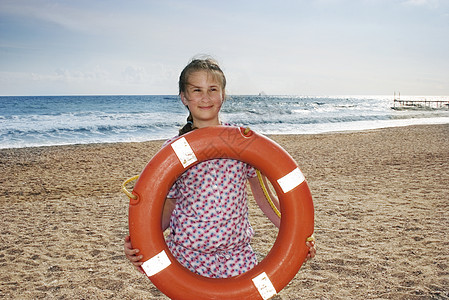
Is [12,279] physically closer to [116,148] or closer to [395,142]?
[116,148]

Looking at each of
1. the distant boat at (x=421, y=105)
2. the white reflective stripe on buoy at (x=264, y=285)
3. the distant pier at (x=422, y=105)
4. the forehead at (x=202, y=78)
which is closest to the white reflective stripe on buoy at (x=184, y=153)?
the forehead at (x=202, y=78)

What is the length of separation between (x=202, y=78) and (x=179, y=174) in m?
0.37

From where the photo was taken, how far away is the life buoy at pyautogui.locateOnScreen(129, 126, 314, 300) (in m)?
1.44

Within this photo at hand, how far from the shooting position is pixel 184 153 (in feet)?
4.77

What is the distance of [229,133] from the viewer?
1.49 meters

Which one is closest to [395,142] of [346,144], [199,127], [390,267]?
[346,144]

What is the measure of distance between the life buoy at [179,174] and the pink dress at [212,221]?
0.13 feet

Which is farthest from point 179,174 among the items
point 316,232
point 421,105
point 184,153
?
point 421,105

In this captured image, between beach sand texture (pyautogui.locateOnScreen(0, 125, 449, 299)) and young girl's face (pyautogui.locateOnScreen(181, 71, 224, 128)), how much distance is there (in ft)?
5.30

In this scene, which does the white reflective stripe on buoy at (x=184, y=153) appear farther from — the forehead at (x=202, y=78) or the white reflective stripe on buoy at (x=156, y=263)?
the white reflective stripe on buoy at (x=156, y=263)

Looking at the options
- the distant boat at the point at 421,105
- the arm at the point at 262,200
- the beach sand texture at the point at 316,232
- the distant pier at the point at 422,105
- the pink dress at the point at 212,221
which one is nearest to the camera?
the pink dress at the point at 212,221

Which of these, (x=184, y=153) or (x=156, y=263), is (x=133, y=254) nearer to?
(x=156, y=263)

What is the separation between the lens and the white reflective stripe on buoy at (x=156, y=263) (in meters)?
1.45

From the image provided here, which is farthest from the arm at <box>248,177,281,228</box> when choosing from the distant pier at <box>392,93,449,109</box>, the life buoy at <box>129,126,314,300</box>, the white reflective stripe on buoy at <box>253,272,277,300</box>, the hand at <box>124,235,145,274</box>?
the distant pier at <box>392,93,449,109</box>
